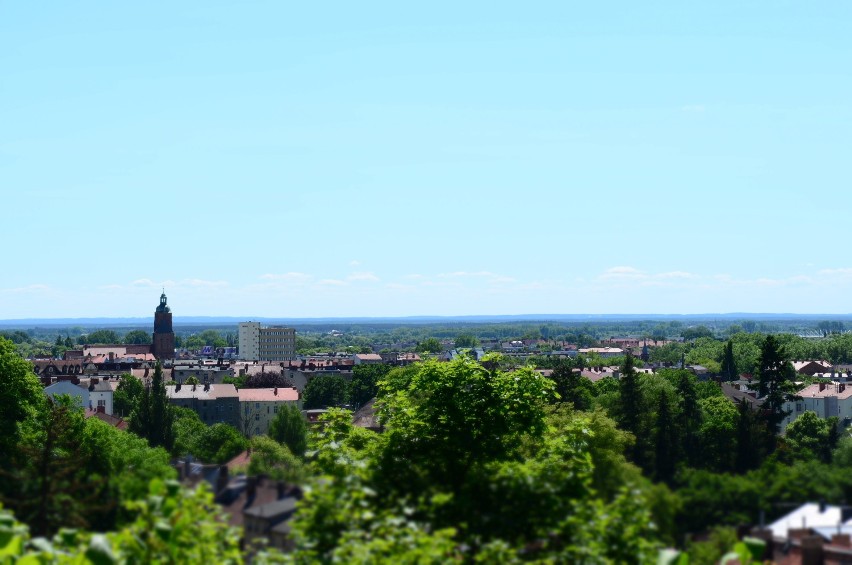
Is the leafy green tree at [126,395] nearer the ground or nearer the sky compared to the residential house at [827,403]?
nearer the sky

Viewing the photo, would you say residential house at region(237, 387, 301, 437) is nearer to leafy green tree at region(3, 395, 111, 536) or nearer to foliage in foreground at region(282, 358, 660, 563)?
leafy green tree at region(3, 395, 111, 536)

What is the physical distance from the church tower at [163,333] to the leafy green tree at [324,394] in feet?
260

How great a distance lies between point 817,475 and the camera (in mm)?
12094

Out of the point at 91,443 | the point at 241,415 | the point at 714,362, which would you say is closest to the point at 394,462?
the point at 91,443

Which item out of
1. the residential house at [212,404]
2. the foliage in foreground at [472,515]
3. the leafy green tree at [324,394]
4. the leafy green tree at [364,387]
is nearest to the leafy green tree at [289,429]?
the residential house at [212,404]

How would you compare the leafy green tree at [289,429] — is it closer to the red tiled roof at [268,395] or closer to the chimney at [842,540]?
the red tiled roof at [268,395]

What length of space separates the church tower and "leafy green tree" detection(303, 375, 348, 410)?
260 feet

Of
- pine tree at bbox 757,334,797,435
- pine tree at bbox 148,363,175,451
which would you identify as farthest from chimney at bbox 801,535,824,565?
pine tree at bbox 148,363,175,451

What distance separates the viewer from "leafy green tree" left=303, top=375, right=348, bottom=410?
375 ft

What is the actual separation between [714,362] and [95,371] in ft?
324

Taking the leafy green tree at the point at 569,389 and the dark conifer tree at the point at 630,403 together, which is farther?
the leafy green tree at the point at 569,389

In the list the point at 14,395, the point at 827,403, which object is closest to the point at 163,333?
the point at 827,403

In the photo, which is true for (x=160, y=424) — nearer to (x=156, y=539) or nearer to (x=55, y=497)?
(x=55, y=497)

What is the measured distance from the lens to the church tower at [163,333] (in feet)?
620
